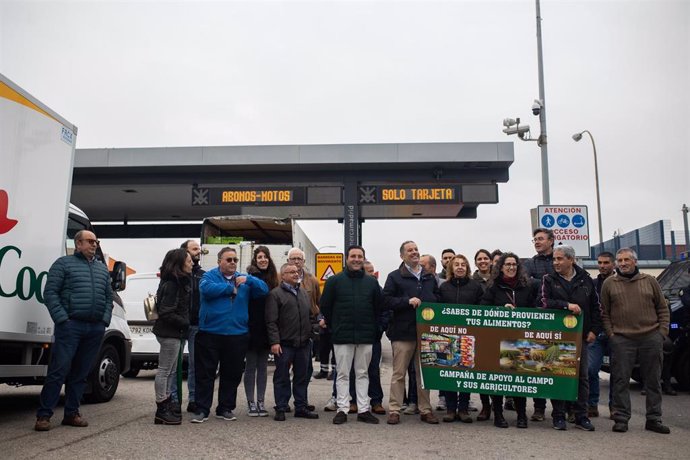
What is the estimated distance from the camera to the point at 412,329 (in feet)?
23.8

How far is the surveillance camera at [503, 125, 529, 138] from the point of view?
46.9ft

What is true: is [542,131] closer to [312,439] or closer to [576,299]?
[576,299]

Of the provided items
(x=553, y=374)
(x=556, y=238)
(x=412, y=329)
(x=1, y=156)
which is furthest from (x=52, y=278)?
(x=556, y=238)

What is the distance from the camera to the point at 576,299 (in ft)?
22.8

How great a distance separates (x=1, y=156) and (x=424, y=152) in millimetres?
12567

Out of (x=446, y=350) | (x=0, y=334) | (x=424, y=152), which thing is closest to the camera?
(x=0, y=334)

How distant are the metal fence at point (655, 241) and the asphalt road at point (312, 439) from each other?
27353 mm

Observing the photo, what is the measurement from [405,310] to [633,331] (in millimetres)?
2402

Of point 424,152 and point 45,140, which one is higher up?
point 424,152

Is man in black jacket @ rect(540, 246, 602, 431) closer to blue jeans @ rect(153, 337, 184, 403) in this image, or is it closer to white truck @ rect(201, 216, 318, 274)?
blue jeans @ rect(153, 337, 184, 403)

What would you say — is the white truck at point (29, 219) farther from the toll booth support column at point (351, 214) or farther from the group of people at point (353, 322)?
the toll booth support column at point (351, 214)

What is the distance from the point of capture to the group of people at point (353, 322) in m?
6.75

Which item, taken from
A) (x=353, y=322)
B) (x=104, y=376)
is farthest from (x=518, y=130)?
(x=104, y=376)

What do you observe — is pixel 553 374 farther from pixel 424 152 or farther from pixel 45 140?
pixel 424 152
